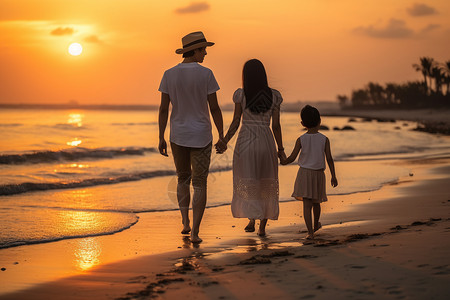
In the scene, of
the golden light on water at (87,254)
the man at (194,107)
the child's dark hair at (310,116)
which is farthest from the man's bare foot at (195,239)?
the child's dark hair at (310,116)

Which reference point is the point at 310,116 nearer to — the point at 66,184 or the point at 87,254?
the point at 87,254

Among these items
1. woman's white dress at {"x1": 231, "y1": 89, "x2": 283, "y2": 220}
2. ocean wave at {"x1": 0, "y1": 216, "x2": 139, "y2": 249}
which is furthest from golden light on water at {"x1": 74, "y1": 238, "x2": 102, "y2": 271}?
woman's white dress at {"x1": 231, "y1": 89, "x2": 283, "y2": 220}

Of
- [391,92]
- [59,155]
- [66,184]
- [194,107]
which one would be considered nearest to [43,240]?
[194,107]

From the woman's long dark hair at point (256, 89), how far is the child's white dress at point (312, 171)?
593 millimetres

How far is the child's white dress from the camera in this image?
20.6 ft

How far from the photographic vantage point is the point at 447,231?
5621 mm

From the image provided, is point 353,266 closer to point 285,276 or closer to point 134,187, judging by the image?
point 285,276

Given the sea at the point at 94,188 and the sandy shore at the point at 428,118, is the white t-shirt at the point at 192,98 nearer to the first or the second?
the sea at the point at 94,188

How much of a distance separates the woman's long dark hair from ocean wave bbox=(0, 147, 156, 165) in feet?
49.2

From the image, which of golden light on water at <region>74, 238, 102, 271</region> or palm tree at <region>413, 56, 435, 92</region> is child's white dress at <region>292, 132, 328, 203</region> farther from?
palm tree at <region>413, 56, 435, 92</region>

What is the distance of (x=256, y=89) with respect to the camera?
21.1 ft

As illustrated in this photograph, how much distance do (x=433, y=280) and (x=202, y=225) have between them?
410 cm

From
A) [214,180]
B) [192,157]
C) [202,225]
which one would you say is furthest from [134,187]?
[192,157]

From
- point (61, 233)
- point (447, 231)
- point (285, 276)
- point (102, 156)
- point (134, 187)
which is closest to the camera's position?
point (285, 276)
